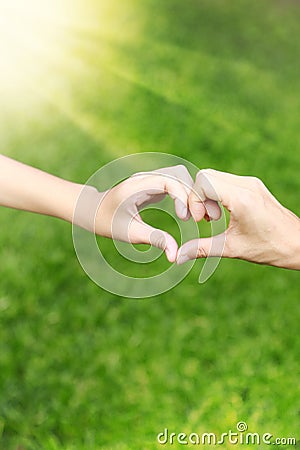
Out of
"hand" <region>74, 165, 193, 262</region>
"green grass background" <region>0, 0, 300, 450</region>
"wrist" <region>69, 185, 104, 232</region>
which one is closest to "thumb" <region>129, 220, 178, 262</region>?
"hand" <region>74, 165, 193, 262</region>

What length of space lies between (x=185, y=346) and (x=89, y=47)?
3646 millimetres

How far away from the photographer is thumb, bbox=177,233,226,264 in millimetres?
2127

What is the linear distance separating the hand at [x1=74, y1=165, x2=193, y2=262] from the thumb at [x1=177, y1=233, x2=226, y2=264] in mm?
49

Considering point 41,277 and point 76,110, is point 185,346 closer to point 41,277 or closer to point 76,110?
point 41,277

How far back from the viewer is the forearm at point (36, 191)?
2.39 meters

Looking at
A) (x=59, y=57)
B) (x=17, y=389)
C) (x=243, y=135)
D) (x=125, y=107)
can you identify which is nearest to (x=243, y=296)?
(x=17, y=389)

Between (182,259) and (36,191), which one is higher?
(182,259)

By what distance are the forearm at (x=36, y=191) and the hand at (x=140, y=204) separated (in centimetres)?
17

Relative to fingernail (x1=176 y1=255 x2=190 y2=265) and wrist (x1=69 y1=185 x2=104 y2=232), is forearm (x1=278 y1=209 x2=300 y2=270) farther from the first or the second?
wrist (x1=69 y1=185 x2=104 y2=232)

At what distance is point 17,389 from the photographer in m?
3.52

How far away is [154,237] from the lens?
2100 millimetres

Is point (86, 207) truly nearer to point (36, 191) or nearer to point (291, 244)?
point (36, 191)

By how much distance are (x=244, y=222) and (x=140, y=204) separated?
26 cm

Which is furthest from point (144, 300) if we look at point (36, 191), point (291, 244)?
point (291, 244)
